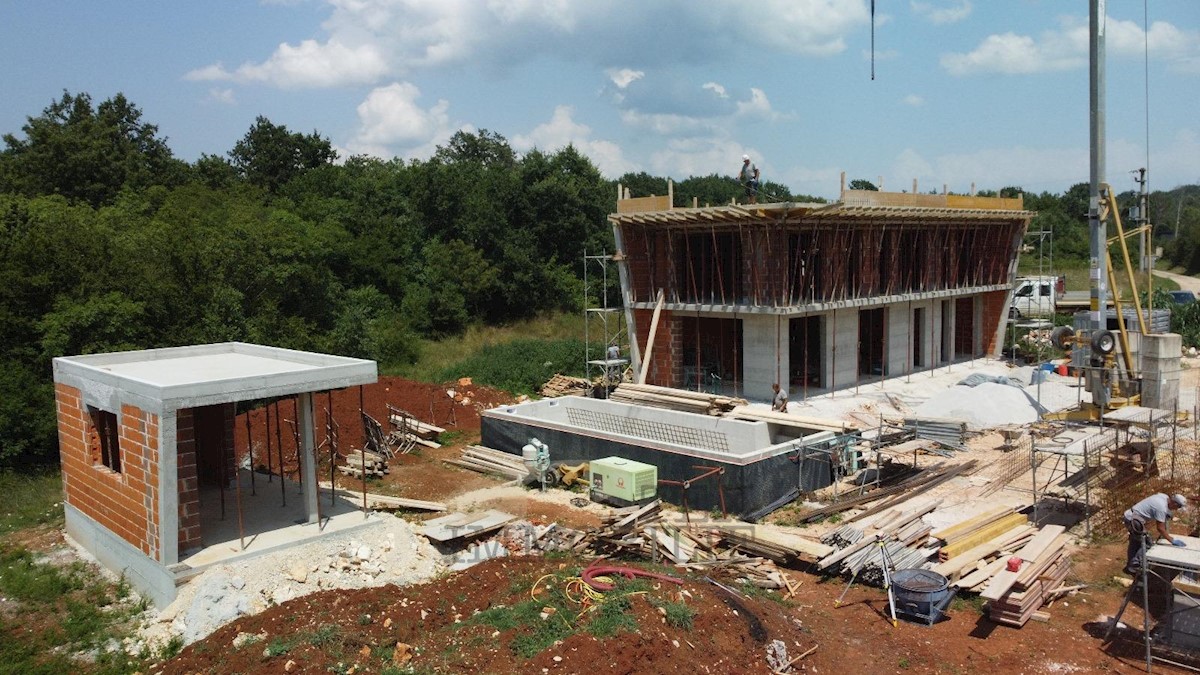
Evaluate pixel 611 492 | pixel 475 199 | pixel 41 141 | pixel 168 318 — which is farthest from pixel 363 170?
pixel 611 492

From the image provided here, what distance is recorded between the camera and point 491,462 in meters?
19.6

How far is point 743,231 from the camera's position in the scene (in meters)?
22.6

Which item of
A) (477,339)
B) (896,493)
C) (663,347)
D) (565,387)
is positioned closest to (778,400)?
(663,347)

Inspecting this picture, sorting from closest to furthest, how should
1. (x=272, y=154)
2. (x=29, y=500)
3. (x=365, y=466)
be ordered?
(x=29, y=500)
(x=365, y=466)
(x=272, y=154)

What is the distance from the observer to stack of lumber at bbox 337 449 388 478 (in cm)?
1911

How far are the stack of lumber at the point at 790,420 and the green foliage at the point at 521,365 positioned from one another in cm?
1108

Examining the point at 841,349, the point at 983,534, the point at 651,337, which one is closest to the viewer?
the point at 983,534

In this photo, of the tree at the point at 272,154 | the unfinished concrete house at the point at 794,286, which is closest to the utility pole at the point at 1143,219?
the unfinished concrete house at the point at 794,286

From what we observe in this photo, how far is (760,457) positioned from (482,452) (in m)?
7.26

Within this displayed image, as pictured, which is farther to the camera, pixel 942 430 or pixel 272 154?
pixel 272 154

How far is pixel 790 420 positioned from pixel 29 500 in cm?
1596

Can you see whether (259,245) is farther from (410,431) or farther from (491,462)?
(491,462)

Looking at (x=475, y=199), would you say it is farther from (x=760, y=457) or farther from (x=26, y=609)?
(x=26, y=609)

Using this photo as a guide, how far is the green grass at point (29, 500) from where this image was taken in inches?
615
